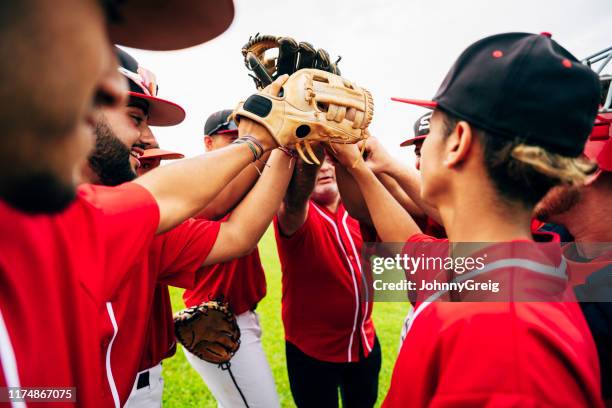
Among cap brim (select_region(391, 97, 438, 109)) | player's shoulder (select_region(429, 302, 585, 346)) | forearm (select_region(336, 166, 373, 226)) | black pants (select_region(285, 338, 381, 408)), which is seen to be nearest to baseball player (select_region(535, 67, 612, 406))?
player's shoulder (select_region(429, 302, 585, 346))

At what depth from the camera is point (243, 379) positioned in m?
2.56

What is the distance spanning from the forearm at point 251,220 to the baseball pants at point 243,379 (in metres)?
1.18

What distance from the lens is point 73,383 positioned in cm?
101

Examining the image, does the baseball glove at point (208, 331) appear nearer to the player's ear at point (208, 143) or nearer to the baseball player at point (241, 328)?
the baseball player at point (241, 328)

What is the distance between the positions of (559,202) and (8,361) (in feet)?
7.20

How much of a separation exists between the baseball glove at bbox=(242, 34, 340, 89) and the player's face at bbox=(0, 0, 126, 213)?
1682 mm

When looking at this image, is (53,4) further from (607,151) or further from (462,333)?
(607,151)

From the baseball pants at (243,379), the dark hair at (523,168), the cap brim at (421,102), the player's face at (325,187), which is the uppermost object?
the cap brim at (421,102)

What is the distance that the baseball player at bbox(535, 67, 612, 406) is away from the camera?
1.38 meters

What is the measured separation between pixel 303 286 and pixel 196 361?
107cm

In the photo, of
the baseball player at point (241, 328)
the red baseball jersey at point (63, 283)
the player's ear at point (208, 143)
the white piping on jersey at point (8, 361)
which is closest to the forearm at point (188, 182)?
the red baseball jersey at point (63, 283)

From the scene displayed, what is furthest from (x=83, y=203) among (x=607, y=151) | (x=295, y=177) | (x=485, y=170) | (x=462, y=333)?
(x=607, y=151)

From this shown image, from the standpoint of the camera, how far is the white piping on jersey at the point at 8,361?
2.66ft

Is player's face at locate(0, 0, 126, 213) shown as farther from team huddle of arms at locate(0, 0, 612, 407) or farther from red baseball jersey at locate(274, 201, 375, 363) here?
Result: red baseball jersey at locate(274, 201, 375, 363)
